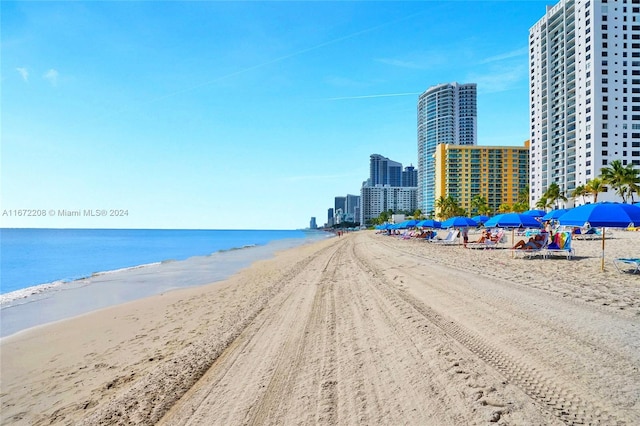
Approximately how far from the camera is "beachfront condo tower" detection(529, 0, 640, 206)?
6950 centimetres

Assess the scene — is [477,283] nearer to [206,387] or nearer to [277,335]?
[277,335]

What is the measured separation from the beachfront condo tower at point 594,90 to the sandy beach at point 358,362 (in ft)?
240

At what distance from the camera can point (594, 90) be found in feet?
229

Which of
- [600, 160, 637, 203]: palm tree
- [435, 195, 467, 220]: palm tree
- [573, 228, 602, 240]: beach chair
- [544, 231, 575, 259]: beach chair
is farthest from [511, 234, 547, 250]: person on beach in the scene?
[435, 195, 467, 220]: palm tree

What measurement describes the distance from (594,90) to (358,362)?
8754 centimetres

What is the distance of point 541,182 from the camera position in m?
85.5

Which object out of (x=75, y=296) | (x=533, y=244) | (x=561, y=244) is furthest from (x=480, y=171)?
(x=75, y=296)

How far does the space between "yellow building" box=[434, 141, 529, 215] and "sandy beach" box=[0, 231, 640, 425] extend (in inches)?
4726

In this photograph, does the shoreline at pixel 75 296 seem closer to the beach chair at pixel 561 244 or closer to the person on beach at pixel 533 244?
the person on beach at pixel 533 244

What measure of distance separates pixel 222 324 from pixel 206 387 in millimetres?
3612

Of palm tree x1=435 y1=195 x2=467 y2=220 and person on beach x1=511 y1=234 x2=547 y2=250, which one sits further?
palm tree x1=435 y1=195 x2=467 y2=220

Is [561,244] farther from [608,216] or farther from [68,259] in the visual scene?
[68,259]

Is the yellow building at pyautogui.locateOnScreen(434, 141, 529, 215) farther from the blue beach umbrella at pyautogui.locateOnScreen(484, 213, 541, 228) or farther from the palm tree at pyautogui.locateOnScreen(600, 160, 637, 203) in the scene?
the blue beach umbrella at pyautogui.locateOnScreen(484, 213, 541, 228)

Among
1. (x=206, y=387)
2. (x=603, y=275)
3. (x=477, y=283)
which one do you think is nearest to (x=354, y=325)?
(x=206, y=387)
